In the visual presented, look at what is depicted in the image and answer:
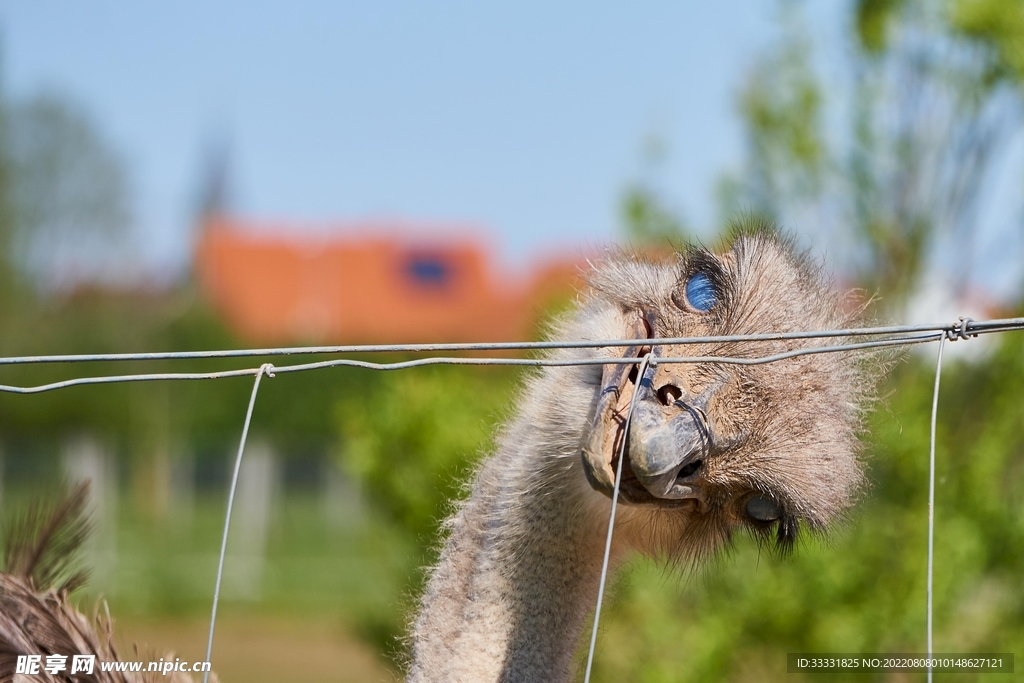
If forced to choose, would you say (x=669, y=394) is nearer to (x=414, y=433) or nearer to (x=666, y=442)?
(x=666, y=442)

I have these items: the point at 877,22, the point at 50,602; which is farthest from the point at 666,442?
the point at 877,22

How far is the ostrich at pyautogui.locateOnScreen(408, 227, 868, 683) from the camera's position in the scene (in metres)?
2.24

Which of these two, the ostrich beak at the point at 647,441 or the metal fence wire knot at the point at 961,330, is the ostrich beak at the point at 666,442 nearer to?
the ostrich beak at the point at 647,441

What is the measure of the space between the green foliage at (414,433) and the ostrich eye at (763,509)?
5209 mm

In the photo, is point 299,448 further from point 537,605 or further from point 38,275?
point 537,605

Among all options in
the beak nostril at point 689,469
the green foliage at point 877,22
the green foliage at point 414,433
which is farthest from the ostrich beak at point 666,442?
the green foliage at point 877,22

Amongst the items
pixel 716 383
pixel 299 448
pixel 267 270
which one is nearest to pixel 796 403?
pixel 716 383

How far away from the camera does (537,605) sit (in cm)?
263

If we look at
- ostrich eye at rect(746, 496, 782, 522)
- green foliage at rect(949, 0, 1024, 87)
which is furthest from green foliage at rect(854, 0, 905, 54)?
ostrich eye at rect(746, 496, 782, 522)

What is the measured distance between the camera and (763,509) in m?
2.41

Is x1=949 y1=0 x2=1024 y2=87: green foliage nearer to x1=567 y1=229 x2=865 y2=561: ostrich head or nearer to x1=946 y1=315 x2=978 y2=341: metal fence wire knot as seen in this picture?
x1=567 y1=229 x2=865 y2=561: ostrich head

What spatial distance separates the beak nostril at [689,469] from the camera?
2240 millimetres

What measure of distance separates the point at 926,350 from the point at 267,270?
1519 inches

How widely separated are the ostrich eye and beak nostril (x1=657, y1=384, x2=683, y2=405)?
1.03ft
